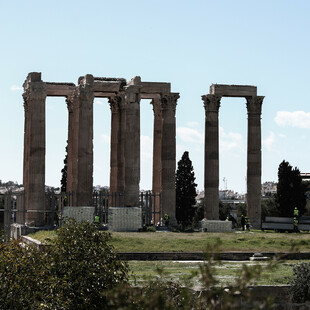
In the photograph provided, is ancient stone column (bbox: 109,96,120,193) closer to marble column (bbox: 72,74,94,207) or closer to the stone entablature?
the stone entablature

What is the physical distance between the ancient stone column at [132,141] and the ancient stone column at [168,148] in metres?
6.07

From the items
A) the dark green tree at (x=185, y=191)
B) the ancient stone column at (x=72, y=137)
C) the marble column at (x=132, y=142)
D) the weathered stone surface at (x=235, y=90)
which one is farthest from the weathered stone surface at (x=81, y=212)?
the dark green tree at (x=185, y=191)

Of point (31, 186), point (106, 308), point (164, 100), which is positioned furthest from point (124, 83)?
point (106, 308)

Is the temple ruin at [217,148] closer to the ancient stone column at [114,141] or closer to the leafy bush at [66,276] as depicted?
the ancient stone column at [114,141]

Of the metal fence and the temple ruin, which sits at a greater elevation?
the temple ruin

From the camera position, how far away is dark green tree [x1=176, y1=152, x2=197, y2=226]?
86.1 m

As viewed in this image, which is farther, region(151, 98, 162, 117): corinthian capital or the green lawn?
region(151, 98, 162, 117): corinthian capital

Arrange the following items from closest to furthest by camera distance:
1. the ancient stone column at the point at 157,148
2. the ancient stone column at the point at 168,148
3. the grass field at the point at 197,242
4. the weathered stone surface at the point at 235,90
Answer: the grass field at the point at 197,242 < the ancient stone column at the point at 168,148 < the weathered stone surface at the point at 235,90 < the ancient stone column at the point at 157,148

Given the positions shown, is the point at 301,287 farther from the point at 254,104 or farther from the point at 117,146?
the point at 117,146

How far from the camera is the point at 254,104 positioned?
6506 cm

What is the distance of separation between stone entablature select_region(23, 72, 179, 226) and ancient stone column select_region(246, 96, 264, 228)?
683cm

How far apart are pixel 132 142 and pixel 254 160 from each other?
42.3ft

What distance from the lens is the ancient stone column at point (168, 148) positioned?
207ft

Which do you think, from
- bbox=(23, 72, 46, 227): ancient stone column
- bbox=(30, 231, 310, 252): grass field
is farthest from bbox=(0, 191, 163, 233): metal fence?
bbox=(30, 231, 310, 252): grass field
